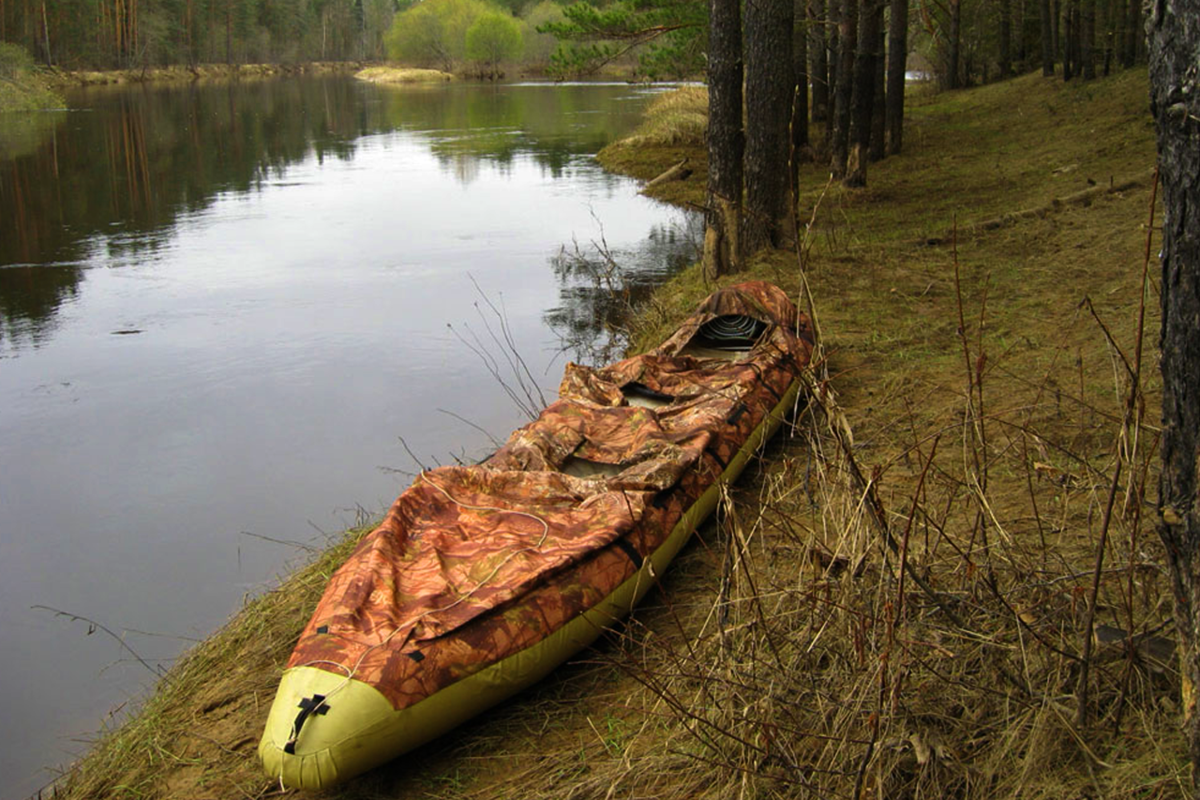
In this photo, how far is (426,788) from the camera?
3475 millimetres

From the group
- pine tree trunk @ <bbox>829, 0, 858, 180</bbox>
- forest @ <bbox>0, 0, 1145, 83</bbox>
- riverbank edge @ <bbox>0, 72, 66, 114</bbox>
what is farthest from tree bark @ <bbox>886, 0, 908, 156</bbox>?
riverbank edge @ <bbox>0, 72, 66, 114</bbox>

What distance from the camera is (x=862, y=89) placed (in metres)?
12.9

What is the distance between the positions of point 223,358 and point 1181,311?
8177mm

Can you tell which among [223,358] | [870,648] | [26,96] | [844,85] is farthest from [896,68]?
[26,96]

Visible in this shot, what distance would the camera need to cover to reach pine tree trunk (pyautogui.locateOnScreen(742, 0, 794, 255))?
30.1 ft

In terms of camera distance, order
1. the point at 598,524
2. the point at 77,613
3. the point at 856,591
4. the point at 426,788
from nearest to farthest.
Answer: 1. the point at 856,591
2. the point at 426,788
3. the point at 598,524
4. the point at 77,613

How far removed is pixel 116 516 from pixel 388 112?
108 ft

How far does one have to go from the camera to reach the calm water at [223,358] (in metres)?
5.44

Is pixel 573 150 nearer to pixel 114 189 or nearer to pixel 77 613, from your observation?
pixel 114 189

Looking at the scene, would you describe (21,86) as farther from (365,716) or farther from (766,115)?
(365,716)

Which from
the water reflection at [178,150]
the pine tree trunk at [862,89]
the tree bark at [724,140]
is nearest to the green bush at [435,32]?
the water reflection at [178,150]

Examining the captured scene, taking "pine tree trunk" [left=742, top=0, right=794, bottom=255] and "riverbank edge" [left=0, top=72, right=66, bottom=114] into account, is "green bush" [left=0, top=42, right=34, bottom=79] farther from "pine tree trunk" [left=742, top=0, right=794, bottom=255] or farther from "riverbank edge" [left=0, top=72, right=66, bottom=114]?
"pine tree trunk" [left=742, top=0, right=794, bottom=255]

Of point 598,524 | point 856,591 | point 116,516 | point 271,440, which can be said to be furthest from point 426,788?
point 271,440

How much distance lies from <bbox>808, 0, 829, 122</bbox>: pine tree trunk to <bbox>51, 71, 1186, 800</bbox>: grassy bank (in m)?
9.63
